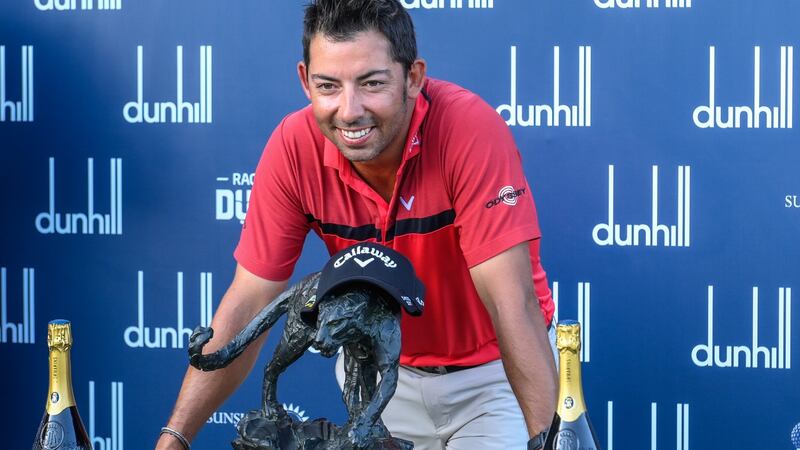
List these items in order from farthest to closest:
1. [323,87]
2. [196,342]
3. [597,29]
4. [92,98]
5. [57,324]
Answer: [92,98] < [597,29] < [323,87] < [57,324] < [196,342]

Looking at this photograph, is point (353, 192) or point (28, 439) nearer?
point (353, 192)

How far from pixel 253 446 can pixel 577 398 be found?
378mm

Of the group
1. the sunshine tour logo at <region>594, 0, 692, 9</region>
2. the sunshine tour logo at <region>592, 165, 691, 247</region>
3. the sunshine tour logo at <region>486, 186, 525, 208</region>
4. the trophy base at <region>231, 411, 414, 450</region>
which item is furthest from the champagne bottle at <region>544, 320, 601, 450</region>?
the sunshine tour logo at <region>594, 0, 692, 9</region>

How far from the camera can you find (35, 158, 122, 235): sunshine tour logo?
3084mm

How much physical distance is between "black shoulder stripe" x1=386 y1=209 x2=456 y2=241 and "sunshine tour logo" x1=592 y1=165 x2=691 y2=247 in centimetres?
110

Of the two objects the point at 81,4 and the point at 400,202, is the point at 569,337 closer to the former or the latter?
the point at 400,202

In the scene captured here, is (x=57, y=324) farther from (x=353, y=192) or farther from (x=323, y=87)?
(x=353, y=192)

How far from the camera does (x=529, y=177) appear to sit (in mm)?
2918

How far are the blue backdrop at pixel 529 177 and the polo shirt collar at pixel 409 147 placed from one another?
3.52ft

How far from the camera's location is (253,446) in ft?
4.35

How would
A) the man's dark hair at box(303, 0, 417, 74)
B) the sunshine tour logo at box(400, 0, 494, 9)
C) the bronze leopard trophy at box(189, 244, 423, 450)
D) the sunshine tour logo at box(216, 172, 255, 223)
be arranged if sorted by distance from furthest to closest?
the sunshine tour logo at box(216, 172, 255, 223) < the sunshine tour logo at box(400, 0, 494, 9) < the man's dark hair at box(303, 0, 417, 74) < the bronze leopard trophy at box(189, 244, 423, 450)

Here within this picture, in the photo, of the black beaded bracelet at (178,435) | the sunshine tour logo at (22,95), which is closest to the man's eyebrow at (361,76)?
the black beaded bracelet at (178,435)

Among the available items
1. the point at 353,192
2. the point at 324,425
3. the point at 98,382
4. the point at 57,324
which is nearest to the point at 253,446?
the point at 324,425

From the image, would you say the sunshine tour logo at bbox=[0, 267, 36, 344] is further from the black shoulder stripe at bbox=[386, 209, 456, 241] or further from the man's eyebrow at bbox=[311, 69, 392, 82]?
the man's eyebrow at bbox=[311, 69, 392, 82]
